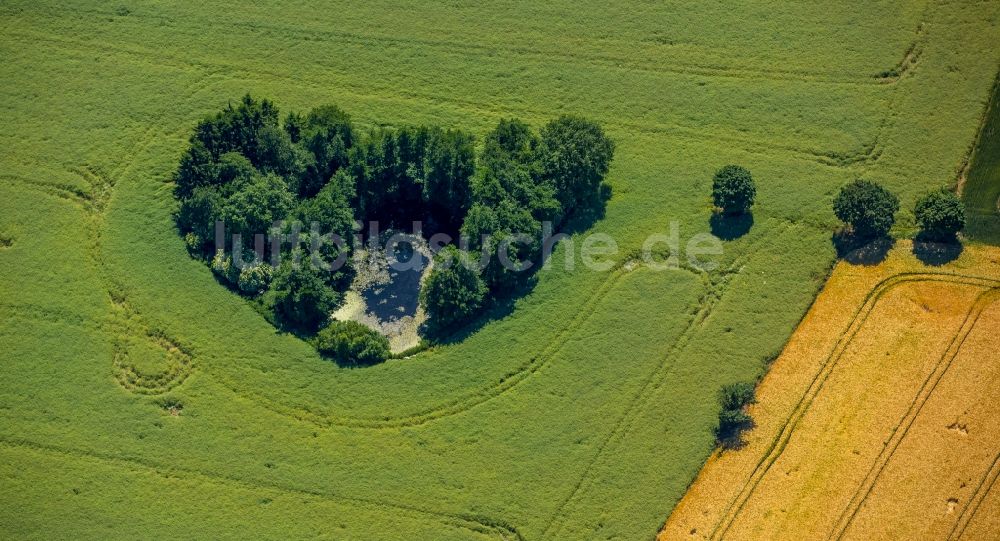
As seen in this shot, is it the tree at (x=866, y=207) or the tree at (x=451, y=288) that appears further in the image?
the tree at (x=866, y=207)

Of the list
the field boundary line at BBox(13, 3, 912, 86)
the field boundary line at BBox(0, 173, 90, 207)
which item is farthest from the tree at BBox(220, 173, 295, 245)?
the field boundary line at BBox(13, 3, 912, 86)

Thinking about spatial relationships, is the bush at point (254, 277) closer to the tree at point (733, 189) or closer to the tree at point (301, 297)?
the tree at point (301, 297)

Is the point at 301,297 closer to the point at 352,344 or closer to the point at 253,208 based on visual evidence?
the point at 352,344

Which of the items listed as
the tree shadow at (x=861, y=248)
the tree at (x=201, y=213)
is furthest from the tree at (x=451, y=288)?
the tree shadow at (x=861, y=248)

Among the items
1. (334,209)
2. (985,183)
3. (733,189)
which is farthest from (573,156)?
(985,183)

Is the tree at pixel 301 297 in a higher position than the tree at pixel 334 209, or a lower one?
lower

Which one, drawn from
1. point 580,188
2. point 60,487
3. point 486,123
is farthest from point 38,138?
point 580,188

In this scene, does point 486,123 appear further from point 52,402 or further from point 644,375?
point 52,402
